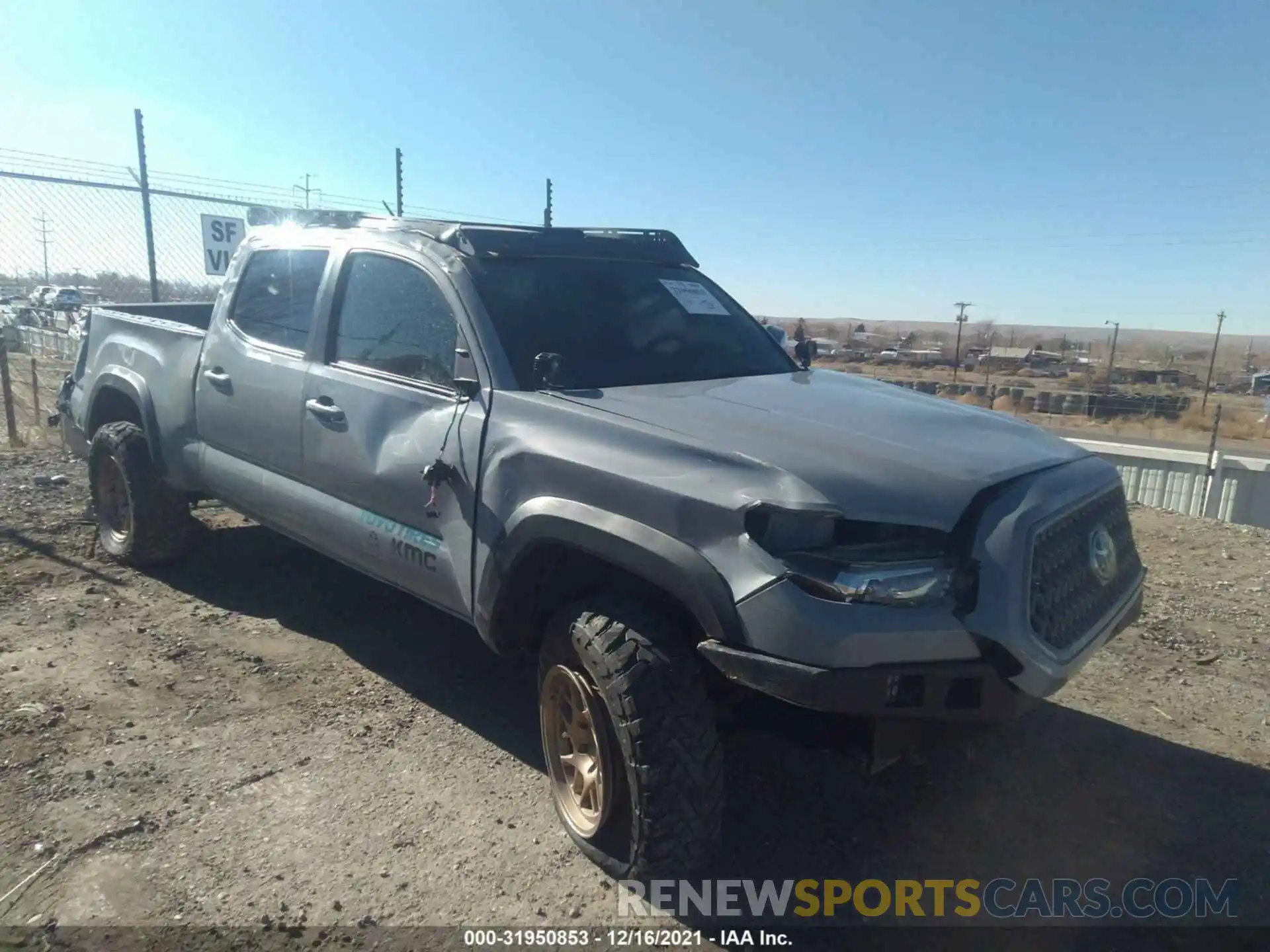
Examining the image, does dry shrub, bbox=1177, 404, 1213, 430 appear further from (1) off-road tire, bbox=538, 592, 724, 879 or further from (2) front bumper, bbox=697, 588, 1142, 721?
(1) off-road tire, bbox=538, 592, 724, 879

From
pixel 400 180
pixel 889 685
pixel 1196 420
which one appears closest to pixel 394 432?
pixel 889 685

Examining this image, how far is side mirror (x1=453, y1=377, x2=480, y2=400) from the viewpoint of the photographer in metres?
3.12

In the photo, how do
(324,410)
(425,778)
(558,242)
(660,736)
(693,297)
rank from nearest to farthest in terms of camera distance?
1. (660,736)
2. (425,778)
3. (324,410)
4. (558,242)
5. (693,297)

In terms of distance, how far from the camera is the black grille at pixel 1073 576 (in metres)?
2.42

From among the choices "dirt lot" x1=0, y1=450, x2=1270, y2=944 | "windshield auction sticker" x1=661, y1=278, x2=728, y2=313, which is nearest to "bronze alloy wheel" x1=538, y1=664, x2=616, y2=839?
"dirt lot" x1=0, y1=450, x2=1270, y2=944

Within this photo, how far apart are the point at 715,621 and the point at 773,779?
1331 millimetres

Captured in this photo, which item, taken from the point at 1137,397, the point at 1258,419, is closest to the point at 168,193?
the point at 1137,397

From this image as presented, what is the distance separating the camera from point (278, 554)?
225 inches

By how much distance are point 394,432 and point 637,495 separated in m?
1.29

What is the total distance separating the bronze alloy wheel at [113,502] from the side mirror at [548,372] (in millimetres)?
3347

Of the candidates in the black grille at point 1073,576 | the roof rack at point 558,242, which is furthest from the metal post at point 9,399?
the black grille at point 1073,576

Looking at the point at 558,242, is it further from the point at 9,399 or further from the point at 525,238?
the point at 9,399

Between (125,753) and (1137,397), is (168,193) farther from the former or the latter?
(1137,397)

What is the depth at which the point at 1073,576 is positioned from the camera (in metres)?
2.61
